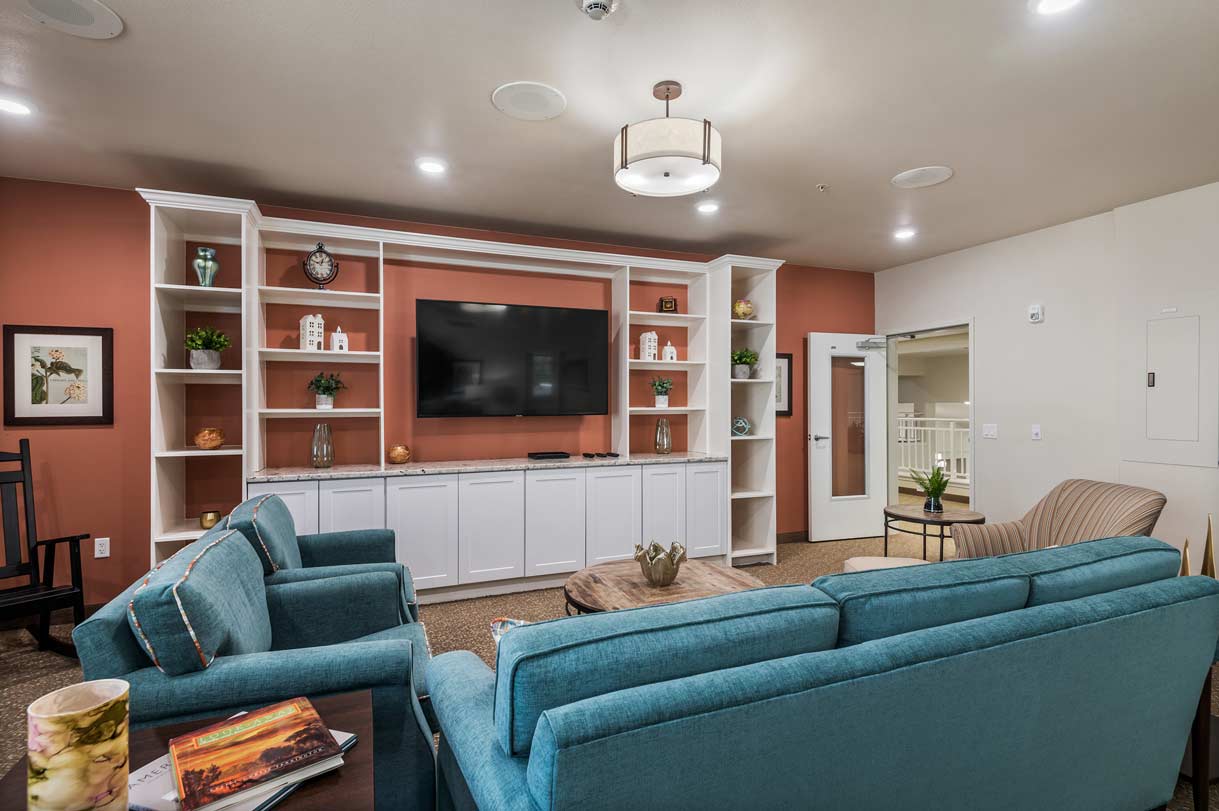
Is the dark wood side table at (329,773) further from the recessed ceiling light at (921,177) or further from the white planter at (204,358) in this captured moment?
the recessed ceiling light at (921,177)

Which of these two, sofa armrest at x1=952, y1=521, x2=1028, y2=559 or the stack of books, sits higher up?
the stack of books

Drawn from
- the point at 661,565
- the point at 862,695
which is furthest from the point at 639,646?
the point at 661,565

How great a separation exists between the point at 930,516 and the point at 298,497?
398 centimetres

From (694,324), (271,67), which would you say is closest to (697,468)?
(694,324)

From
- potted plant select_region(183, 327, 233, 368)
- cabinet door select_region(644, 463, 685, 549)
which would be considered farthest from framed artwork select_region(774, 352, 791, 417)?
potted plant select_region(183, 327, 233, 368)

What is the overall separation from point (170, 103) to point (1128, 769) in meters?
4.27

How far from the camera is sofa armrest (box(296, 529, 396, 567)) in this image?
2.85 meters

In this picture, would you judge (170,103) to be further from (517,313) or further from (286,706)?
(286,706)

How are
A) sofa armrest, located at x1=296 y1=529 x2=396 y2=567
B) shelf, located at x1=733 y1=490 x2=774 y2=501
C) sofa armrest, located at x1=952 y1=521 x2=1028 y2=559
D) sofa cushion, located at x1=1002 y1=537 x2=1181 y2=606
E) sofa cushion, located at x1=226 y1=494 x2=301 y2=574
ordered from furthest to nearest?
shelf, located at x1=733 y1=490 x2=774 y2=501 < sofa armrest, located at x1=952 y1=521 x2=1028 y2=559 < sofa armrest, located at x1=296 y1=529 x2=396 y2=567 < sofa cushion, located at x1=226 y1=494 x2=301 y2=574 < sofa cushion, located at x1=1002 y1=537 x2=1181 y2=606

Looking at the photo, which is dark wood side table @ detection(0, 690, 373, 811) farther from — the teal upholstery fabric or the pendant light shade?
the pendant light shade

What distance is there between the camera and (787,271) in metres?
5.77

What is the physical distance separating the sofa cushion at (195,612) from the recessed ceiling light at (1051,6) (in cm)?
309

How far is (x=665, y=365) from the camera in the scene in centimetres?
489

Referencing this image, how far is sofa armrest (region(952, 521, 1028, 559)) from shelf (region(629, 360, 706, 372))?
88.2 inches
